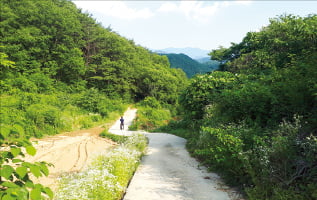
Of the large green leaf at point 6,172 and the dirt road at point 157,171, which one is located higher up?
the large green leaf at point 6,172

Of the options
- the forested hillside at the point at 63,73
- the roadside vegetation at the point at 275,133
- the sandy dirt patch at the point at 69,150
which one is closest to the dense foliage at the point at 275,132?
the roadside vegetation at the point at 275,133

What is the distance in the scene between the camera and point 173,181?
6.77 metres

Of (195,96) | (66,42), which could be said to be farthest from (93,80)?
(195,96)

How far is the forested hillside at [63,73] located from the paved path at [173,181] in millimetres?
12812

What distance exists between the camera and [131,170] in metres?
7.48

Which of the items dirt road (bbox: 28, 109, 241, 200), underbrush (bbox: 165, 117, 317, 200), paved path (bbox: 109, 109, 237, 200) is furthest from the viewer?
dirt road (bbox: 28, 109, 241, 200)

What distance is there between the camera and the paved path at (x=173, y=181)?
564 cm

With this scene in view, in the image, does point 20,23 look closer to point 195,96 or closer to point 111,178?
point 195,96

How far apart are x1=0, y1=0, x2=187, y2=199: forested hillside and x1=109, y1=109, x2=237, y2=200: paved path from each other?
42.0 ft

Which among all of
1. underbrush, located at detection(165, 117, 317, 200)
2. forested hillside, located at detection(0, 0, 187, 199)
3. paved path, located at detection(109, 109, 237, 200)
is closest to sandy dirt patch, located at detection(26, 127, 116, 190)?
forested hillside, located at detection(0, 0, 187, 199)

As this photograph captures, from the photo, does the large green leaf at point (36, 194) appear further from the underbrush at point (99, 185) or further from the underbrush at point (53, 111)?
the underbrush at point (53, 111)

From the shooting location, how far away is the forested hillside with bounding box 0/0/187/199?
20.2m

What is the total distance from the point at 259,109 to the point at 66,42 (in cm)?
3227

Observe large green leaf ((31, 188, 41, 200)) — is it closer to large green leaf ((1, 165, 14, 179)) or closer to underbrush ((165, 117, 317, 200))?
large green leaf ((1, 165, 14, 179))
